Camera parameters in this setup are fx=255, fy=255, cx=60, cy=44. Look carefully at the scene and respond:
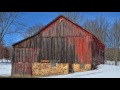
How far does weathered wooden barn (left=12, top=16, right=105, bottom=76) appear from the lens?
14195mm

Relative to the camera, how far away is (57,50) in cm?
1462

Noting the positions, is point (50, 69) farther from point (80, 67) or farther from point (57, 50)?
point (80, 67)

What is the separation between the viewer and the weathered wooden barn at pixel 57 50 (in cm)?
1420

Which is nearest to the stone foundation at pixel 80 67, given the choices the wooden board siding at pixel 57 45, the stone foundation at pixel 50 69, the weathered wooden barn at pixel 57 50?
the weathered wooden barn at pixel 57 50

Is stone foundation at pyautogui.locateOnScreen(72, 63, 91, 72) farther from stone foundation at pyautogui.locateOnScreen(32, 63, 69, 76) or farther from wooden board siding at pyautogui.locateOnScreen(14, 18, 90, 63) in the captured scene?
stone foundation at pyautogui.locateOnScreen(32, 63, 69, 76)

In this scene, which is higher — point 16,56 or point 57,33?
point 57,33

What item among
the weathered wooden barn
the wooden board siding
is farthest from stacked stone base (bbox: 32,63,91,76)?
the wooden board siding

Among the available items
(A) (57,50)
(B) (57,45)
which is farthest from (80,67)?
(B) (57,45)

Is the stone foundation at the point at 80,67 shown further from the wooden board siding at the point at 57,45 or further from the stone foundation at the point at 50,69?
the stone foundation at the point at 50,69

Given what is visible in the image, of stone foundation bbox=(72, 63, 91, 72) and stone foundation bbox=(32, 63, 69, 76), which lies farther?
stone foundation bbox=(32, 63, 69, 76)
